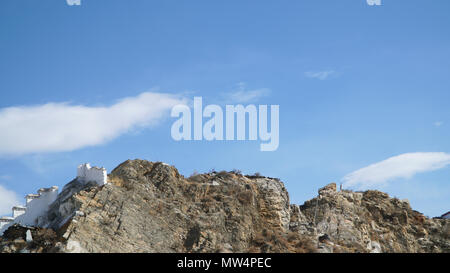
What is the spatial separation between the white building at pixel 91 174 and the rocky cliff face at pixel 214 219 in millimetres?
541

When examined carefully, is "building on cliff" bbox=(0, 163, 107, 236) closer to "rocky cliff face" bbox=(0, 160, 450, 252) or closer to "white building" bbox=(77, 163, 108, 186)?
"white building" bbox=(77, 163, 108, 186)

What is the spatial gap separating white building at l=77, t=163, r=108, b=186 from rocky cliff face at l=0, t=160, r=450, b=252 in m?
0.54

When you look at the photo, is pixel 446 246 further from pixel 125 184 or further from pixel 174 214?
pixel 125 184

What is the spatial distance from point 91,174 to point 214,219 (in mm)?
8903

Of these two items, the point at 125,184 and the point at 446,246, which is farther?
the point at 446,246

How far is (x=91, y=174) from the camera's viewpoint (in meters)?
41.1

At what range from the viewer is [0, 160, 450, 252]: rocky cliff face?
36.6m

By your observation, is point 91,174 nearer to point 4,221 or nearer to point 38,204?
point 38,204

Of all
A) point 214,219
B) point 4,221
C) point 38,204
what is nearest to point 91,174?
point 38,204

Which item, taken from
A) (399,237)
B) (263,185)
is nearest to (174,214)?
(263,185)

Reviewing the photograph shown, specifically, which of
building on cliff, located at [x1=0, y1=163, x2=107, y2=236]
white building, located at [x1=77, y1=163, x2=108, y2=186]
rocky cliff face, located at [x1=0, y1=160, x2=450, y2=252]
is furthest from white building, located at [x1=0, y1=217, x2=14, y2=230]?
white building, located at [x1=77, y1=163, x2=108, y2=186]

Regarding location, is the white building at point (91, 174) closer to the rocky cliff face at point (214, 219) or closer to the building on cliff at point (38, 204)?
the building on cliff at point (38, 204)
